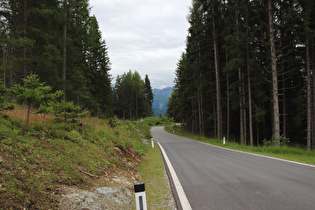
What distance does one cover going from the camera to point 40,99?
17.7 feet

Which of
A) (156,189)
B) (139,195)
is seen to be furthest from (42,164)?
(156,189)

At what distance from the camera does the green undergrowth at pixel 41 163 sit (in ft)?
8.97

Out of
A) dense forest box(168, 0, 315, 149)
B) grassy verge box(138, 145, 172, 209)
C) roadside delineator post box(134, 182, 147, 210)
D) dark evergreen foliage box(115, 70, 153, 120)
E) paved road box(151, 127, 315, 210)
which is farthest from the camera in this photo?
dark evergreen foliage box(115, 70, 153, 120)

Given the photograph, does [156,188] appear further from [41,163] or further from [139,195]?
[41,163]

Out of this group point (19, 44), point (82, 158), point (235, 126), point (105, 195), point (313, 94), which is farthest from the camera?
point (235, 126)

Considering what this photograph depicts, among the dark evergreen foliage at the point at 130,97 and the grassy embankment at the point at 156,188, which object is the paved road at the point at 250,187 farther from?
the dark evergreen foliage at the point at 130,97

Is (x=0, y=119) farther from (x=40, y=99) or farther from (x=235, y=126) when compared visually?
(x=235, y=126)

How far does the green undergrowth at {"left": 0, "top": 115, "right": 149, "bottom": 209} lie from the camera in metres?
2.73

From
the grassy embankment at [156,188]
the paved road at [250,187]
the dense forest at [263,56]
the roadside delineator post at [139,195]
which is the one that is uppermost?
the dense forest at [263,56]

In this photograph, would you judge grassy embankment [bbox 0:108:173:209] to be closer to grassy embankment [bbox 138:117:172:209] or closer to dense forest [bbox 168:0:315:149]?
grassy embankment [bbox 138:117:172:209]

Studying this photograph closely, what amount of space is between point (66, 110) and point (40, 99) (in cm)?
181

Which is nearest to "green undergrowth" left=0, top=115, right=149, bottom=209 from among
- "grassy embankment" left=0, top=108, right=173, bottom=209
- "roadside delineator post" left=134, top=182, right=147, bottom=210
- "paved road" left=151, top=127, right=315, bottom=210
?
"grassy embankment" left=0, top=108, right=173, bottom=209

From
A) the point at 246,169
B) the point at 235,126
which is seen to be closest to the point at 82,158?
the point at 246,169

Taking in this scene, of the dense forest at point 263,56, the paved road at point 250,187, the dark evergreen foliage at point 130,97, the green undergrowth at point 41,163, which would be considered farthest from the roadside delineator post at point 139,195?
the dark evergreen foliage at point 130,97
